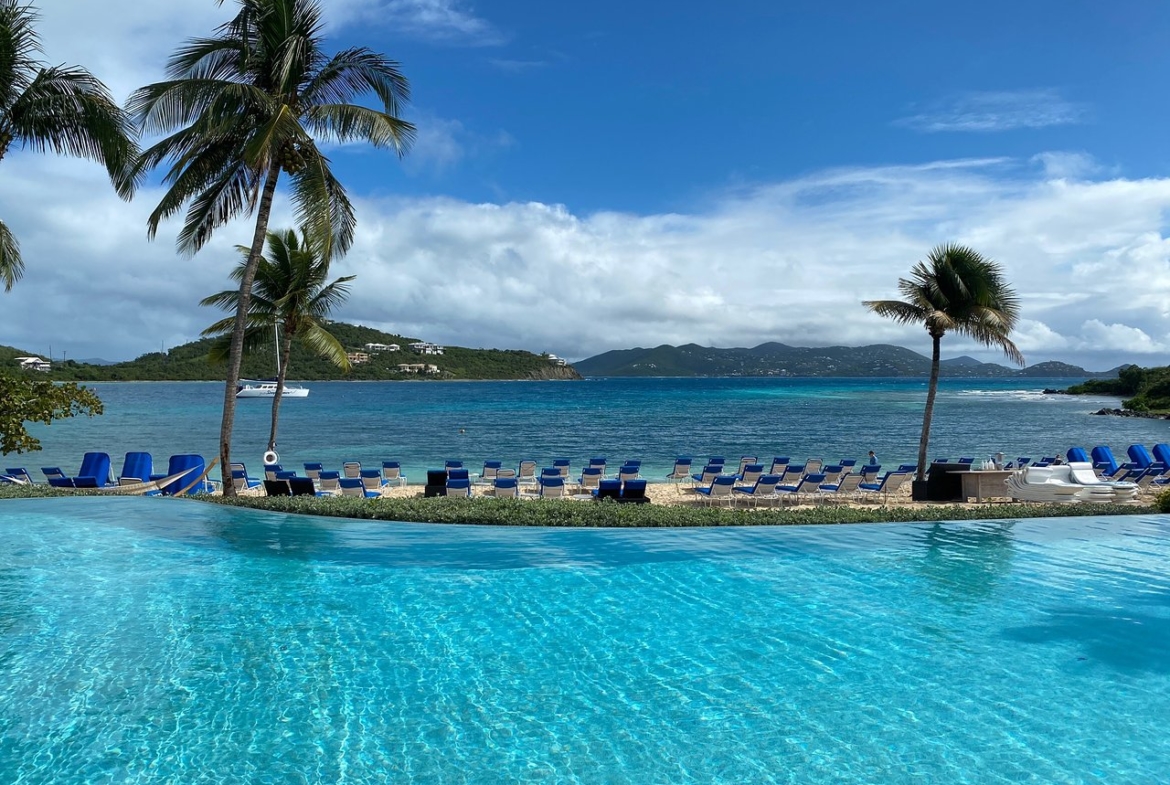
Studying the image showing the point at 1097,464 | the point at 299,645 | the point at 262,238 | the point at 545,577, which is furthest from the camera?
the point at 1097,464

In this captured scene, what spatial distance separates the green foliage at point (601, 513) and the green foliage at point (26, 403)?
3.28m

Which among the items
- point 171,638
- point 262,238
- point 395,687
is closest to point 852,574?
point 395,687

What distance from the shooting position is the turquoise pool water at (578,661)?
16.4 feet

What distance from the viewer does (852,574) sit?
30.8 feet

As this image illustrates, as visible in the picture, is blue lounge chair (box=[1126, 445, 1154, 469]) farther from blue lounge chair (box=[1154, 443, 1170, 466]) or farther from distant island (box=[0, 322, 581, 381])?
distant island (box=[0, 322, 581, 381])

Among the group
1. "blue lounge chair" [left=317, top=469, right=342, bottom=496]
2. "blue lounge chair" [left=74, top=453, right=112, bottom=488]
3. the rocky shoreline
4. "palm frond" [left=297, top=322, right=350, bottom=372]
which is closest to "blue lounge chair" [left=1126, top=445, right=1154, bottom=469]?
"blue lounge chair" [left=317, top=469, right=342, bottom=496]

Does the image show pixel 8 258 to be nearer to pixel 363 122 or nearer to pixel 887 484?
pixel 363 122

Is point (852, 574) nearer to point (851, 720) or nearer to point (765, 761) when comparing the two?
point (851, 720)

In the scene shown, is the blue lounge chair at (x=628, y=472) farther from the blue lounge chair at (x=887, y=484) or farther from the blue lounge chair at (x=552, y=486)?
the blue lounge chair at (x=887, y=484)

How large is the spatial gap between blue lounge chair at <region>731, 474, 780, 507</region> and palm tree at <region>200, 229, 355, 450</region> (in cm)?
1198

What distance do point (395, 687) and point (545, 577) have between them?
10.8 ft

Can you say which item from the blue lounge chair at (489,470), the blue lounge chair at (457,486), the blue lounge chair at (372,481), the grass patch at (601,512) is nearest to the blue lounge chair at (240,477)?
the blue lounge chair at (372,481)

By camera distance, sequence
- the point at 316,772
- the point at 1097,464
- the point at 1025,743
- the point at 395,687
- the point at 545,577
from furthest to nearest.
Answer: the point at 1097,464 → the point at 545,577 → the point at 395,687 → the point at 1025,743 → the point at 316,772

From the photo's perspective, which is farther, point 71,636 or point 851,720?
point 71,636
